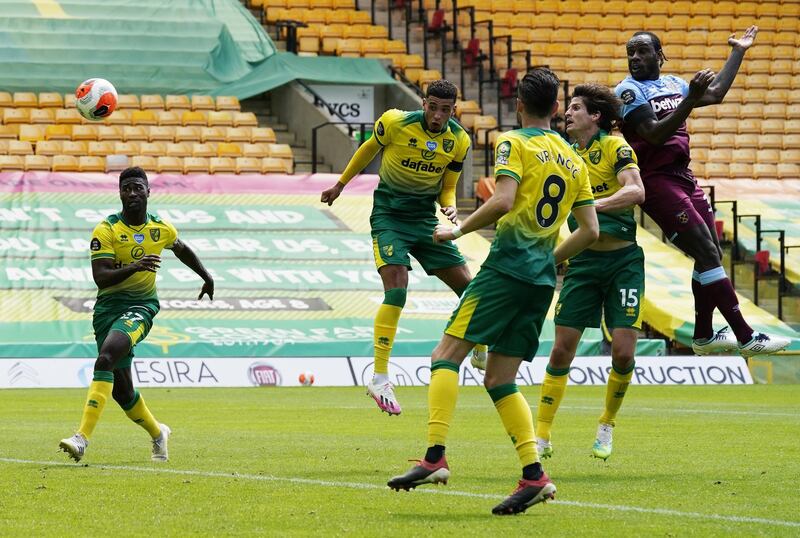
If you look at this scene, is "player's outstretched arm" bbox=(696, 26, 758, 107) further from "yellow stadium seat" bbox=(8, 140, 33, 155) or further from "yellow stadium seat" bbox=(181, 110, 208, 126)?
"yellow stadium seat" bbox=(181, 110, 208, 126)

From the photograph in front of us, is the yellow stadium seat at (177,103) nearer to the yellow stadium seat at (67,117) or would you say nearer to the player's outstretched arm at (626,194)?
the yellow stadium seat at (67,117)

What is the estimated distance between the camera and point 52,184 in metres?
26.9

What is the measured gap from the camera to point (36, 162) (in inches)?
1097

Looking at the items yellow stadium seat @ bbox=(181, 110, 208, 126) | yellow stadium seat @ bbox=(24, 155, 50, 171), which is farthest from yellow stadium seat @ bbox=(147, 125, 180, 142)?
yellow stadium seat @ bbox=(24, 155, 50, 171)

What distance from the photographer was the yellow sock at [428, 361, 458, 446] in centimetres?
736

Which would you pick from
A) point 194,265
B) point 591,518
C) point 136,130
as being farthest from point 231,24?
point 591,518

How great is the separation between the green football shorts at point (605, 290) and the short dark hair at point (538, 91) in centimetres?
294

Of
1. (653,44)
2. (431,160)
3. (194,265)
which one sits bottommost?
(194,265)

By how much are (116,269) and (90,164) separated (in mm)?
18111

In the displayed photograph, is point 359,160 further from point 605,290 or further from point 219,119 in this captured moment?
point 219,119

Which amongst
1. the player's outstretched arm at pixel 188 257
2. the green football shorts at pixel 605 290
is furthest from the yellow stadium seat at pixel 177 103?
the green football shorts at pixel 605 290

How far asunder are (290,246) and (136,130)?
497cm

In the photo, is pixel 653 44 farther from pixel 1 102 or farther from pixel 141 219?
pixel 1 102

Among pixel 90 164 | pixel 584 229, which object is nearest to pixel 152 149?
pixel 90 164
